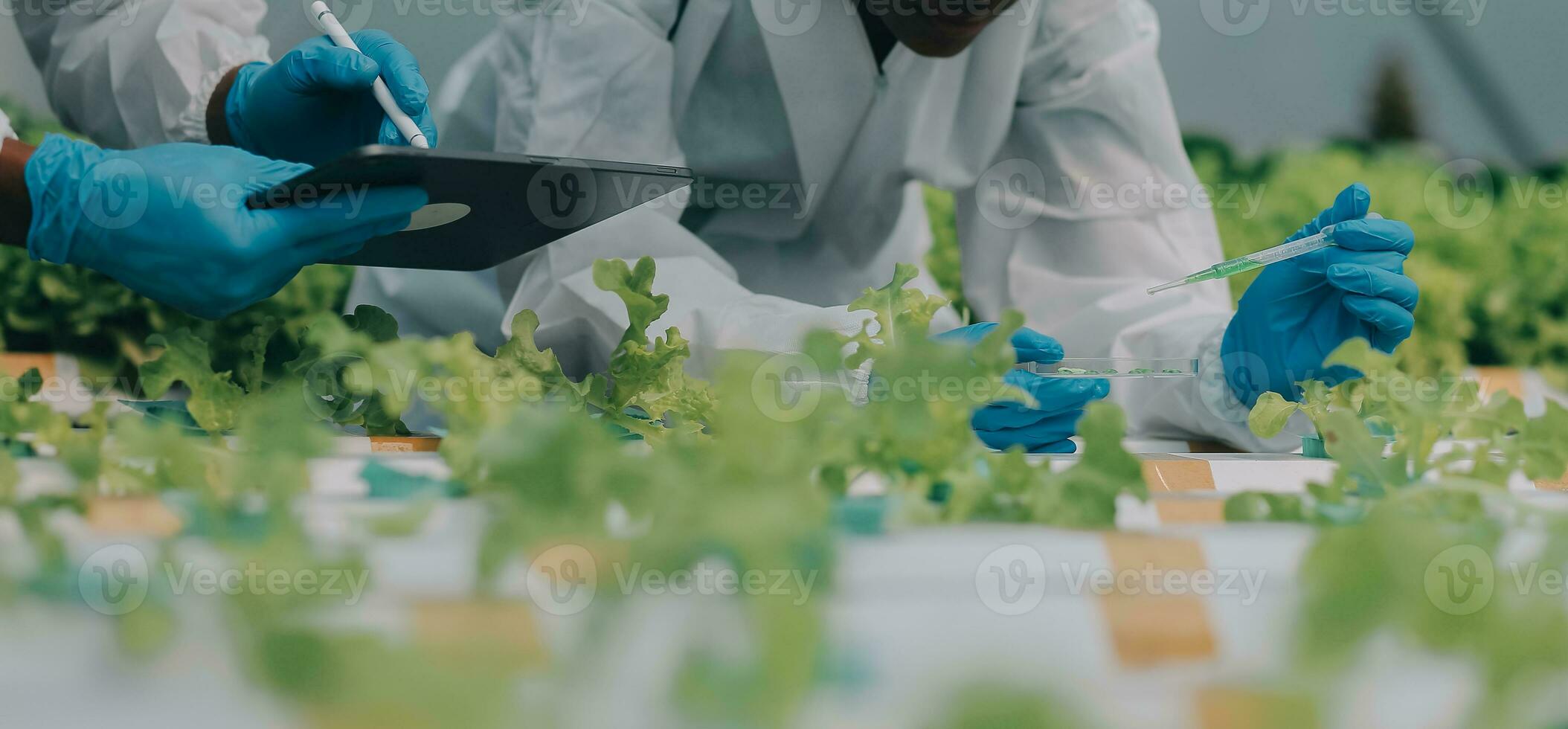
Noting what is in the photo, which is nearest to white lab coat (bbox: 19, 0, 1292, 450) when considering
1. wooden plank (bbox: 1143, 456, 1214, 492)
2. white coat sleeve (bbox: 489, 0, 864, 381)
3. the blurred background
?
white coat sleeve (bbox: 489, 0, 864, 381)

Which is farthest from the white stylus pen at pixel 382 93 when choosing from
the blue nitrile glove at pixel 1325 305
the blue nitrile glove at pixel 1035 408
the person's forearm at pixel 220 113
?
the blue nitrile glove at pixel 1325 305

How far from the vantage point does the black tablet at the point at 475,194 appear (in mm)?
654

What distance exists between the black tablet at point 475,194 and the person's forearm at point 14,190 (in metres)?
0.17

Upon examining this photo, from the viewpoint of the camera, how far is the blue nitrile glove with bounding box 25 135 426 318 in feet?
2.57

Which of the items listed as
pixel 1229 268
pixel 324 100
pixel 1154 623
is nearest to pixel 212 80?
pixel 324 100

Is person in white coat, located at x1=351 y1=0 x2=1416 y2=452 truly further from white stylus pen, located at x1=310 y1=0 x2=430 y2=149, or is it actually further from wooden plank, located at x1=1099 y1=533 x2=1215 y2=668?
wooden plank, located at x1=1099 y1=533 x2=1215 y2=668

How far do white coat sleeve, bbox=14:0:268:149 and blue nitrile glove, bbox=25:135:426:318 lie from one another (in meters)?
0.41

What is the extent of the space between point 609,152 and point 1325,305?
693 mm

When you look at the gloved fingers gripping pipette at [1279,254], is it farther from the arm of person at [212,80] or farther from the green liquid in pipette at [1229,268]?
the arm of person at [212,80]

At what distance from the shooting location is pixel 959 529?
344mm

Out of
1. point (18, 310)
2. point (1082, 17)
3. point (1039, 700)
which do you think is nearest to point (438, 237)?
point (1039, 700)

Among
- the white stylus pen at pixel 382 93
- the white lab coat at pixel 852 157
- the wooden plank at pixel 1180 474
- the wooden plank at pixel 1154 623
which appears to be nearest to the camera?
the wooden plank at pixel 1154 623

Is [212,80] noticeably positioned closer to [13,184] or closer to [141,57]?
[141,57]

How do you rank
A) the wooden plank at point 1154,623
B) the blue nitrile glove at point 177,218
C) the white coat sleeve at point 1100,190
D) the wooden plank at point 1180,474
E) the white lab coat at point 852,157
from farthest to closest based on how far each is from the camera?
the white coat sleeve at point 1100,190 → the white lab coat at point 852,157 → the blue nitrile glove at point 177,218 → the wooden plank at point 1180,474 → the wooden plank at point 1154,623
